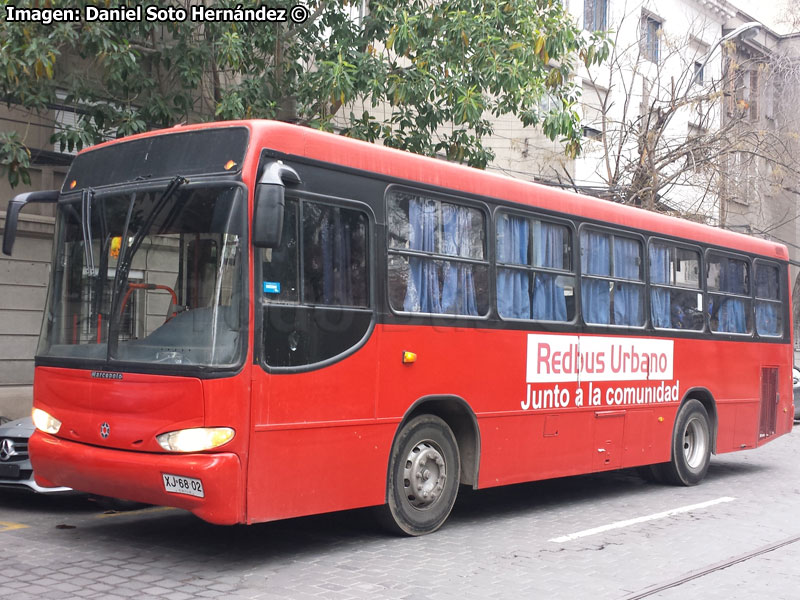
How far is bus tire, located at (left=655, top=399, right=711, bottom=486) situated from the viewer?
1141 centimetres

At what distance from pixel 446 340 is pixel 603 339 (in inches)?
98.1

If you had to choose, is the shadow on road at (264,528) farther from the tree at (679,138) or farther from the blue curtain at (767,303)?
the tree at (679,138)

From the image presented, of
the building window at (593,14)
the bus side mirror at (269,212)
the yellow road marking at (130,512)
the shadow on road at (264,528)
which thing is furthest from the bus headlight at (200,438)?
the building window at (593,14)

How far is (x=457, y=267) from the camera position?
8.31 meters

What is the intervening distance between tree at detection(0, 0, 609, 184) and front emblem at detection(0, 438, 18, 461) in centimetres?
424

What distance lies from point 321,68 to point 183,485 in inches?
325

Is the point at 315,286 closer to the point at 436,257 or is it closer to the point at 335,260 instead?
the point at 335,260

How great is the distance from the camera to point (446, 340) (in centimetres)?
813

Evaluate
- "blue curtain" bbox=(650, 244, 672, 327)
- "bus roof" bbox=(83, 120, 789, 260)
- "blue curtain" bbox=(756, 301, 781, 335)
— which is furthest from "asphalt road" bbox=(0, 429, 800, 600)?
"blue curtain" bbox=(756, 301, 781, 335)

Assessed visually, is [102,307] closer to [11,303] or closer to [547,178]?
[11,303]

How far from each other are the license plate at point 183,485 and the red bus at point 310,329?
16 millimetres

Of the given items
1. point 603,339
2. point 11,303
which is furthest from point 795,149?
point 11,303

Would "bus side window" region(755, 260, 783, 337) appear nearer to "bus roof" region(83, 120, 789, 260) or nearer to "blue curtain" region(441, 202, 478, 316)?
"bus roof" region(83, 120, 789, 260)

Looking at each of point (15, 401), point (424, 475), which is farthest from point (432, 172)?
point (15, 401)
